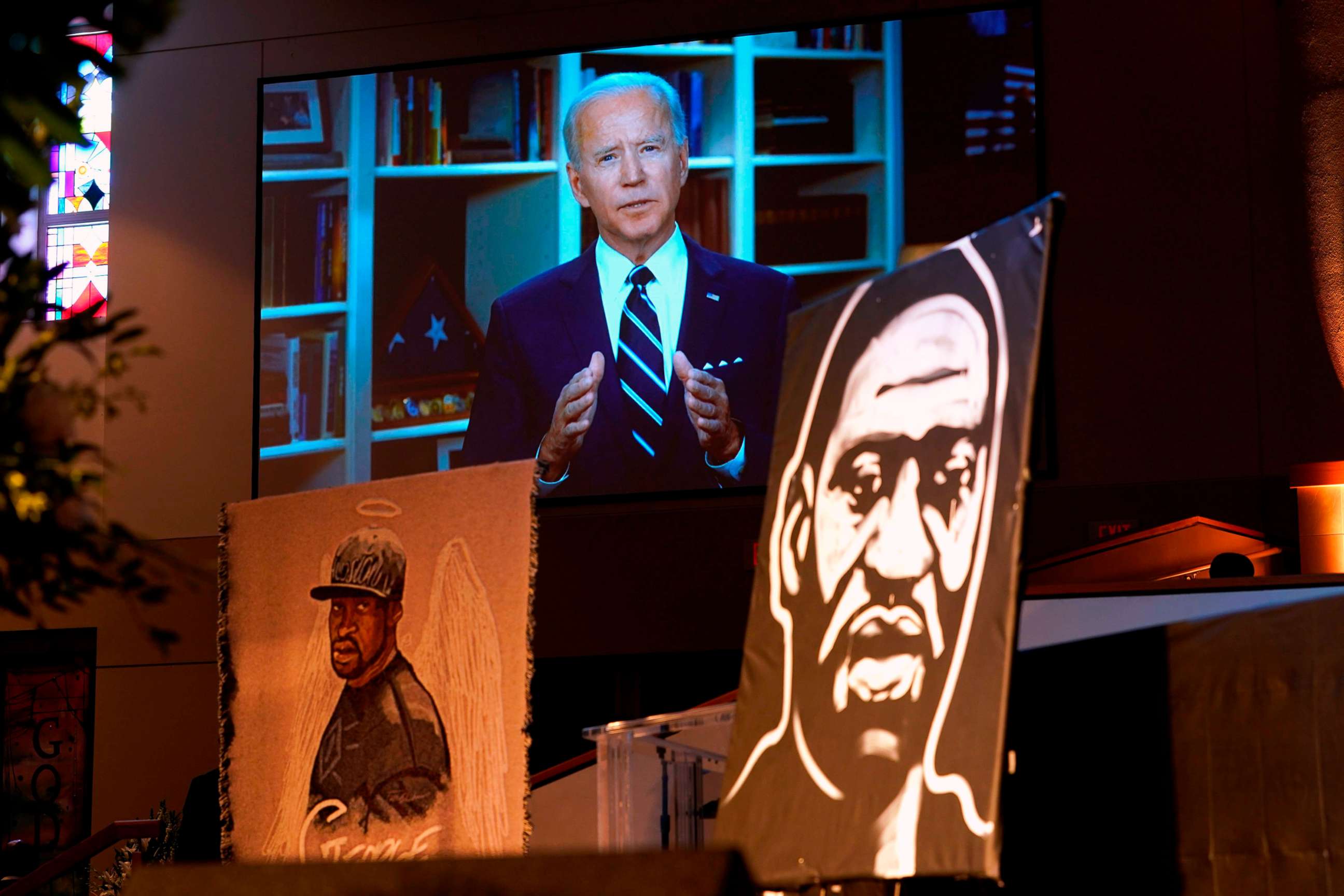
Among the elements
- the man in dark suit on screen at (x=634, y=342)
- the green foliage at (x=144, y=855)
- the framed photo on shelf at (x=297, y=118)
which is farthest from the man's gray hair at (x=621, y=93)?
the green foliage at (x=144, y=855)

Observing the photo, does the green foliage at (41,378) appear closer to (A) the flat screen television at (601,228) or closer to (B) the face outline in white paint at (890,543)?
(B) the face outline in white paint at (890,543)

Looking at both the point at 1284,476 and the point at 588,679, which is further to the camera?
the point at 588,679

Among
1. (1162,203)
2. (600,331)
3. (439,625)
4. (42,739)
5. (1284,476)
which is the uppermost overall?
(1162,203)

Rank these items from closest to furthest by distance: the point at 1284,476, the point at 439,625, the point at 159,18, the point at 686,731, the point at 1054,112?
the point at 159,18 < the point at 439,625 < the point at 686,731 < the point at 1284,476 < the point at 1054,112

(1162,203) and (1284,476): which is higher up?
(1162,203)

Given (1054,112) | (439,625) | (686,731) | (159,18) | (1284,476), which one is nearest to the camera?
(159,18)

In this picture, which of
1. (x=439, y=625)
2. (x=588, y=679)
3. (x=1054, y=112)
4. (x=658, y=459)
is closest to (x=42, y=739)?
(x=588, y=679)

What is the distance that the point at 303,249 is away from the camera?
20.4ft

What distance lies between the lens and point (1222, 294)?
545cm

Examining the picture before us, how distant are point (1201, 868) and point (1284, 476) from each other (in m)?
3.62

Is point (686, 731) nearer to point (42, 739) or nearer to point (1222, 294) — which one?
point (1222, 294)

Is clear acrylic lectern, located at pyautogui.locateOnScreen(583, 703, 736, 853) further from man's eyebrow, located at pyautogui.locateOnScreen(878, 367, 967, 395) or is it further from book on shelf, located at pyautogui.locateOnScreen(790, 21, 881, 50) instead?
book on shelf, located at pyautogui.locateOnScreen(790, 21, 881, 50)

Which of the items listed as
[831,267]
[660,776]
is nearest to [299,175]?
[831,267]

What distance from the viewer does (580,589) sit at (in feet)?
19.3
